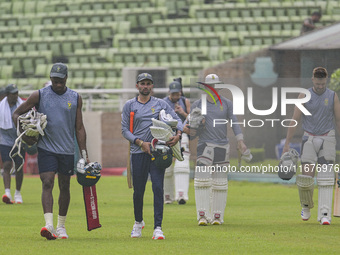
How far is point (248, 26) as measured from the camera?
35.1 metres

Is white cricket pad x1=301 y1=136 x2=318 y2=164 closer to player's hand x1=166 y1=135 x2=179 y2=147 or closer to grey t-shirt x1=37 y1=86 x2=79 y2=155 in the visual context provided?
player's hand x1=166 y1=135 x2=179 y2=147

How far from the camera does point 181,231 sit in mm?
12289

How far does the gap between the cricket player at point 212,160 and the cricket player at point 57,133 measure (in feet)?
8.32

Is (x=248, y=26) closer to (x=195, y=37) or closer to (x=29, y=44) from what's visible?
(x=195, y=37)

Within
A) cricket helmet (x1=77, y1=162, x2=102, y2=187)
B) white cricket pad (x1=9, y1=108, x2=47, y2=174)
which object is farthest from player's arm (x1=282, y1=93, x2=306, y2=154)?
white cricket pad (x1=9, y1=108, x2=47, y2=174)

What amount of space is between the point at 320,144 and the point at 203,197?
1836mm

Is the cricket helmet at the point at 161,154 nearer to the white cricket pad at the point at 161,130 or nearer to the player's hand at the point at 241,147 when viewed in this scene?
the white cricket pad at the point at 161,130

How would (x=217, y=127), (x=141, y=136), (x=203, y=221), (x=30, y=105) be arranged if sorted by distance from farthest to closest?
(x=217, y=127) → (x=203, y=221) → (x=141, y=136) → (x=30, y=105)

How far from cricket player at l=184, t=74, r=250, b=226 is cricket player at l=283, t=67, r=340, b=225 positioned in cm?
100

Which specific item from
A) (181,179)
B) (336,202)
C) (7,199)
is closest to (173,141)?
(336,202)

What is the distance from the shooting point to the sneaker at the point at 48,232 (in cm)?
1085

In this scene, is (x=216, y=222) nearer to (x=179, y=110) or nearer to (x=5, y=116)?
(x=179, y=110)

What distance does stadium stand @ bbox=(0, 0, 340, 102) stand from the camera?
33.6 m

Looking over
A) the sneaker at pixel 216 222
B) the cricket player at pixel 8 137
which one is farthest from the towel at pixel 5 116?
the sneaker at pixel 216 222
